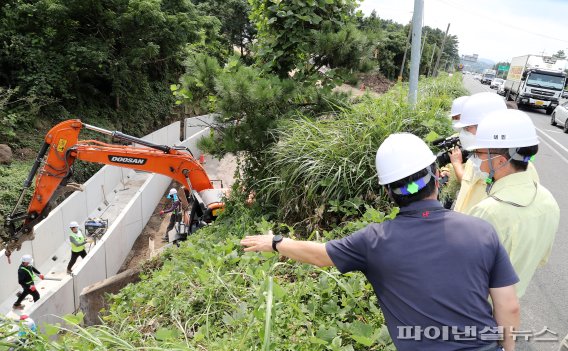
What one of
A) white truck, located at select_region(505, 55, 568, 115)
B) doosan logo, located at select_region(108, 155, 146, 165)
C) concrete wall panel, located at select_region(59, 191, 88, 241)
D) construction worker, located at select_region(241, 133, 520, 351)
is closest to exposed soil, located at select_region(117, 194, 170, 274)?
concrete wall panel, located at select_region(59, 191, 88, 241)

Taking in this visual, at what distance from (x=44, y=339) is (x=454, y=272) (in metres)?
2.16

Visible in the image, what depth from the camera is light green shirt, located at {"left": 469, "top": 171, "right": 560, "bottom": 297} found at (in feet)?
7.22

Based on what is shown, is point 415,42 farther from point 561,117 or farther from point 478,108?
point 561,117

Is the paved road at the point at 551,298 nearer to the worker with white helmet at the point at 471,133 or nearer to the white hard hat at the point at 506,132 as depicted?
the worker with white helmet at the point at 471,133

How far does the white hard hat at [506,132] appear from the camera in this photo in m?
2.27

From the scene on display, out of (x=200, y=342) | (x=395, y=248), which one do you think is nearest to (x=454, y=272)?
(x=395, y=248)

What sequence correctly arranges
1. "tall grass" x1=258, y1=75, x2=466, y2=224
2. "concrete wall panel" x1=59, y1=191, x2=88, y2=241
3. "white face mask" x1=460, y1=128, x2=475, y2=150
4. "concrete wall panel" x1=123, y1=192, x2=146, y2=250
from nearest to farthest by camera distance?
1. "white face mask" x1=460, y1=128, x2=475, y2=150
2. "tall grass" x1=258, y1=75, x2=466, y2=224
3. "concrete wall panel" x1=59, y1=191, x2=88, y2=241
4. "concrete wall panel" x1=123, y1=192, x2=146, y2=250

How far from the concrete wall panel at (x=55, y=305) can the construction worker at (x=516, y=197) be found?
7.62 meters

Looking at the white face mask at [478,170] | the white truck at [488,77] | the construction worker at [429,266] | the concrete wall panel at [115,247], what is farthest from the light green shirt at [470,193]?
the white truck at [488,77]

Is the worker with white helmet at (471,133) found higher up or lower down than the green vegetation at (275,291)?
higher up

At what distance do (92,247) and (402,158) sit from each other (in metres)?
10.3

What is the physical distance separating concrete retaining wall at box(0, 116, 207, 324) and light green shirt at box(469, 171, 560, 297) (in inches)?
218

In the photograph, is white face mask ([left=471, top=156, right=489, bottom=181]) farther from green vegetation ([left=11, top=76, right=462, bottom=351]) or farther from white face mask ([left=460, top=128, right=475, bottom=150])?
green vegetation ([left=11, top=76, right=462, bottom=351])

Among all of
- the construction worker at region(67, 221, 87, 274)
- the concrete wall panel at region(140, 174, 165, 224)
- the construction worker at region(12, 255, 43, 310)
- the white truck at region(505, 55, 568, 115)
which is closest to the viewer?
the construction worker at region(12, 255, 43, 310)
